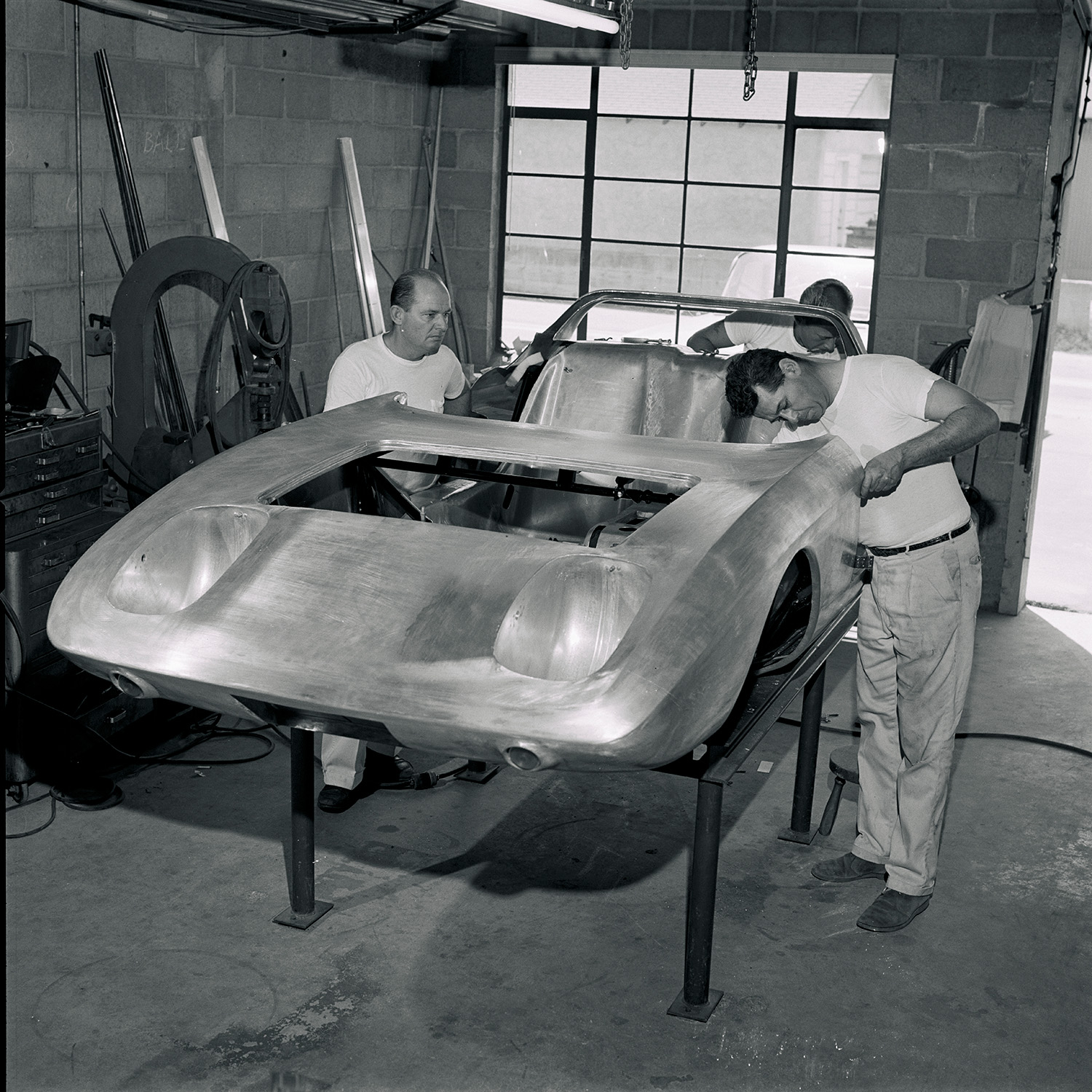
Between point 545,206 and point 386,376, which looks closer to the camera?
point 386,376

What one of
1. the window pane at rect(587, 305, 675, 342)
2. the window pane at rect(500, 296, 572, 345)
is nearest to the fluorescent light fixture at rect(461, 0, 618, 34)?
the window pane at rect(500, 296, 572, 345)

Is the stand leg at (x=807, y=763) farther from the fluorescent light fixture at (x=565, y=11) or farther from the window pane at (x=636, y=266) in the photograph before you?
the window pane at (x=636, y=266)

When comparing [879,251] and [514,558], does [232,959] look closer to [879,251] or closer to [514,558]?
[514,558]

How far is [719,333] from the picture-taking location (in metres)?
5.78

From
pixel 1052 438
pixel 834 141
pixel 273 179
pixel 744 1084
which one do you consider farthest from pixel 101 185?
pixel 1052 438

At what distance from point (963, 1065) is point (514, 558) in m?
1.54

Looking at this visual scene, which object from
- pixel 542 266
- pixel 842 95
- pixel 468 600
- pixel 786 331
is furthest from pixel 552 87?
pixel 468 600

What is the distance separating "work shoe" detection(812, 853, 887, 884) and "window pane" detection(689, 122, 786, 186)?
4.54 m

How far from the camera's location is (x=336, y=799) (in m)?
4.19

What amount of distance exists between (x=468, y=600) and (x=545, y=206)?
5576mm

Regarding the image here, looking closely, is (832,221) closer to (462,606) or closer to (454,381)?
(454,381)

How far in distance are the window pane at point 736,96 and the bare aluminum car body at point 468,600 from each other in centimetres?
454

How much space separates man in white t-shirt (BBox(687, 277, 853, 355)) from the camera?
5309mm

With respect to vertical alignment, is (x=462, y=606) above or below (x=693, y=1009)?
above
